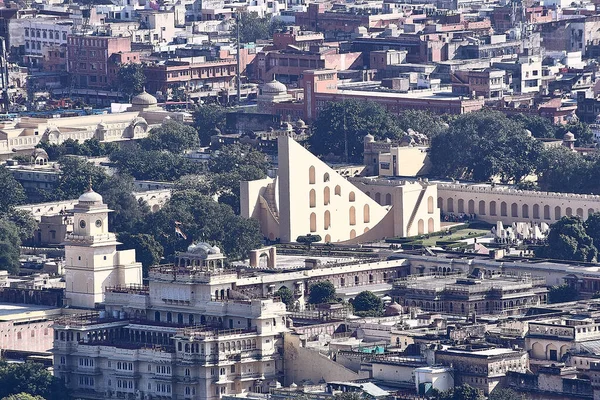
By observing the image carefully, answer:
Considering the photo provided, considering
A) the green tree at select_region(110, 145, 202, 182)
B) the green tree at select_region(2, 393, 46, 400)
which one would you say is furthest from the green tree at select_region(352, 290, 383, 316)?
the green tree at select_region(110, 145, 202, 182)

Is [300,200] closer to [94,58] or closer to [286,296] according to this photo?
[286,296]

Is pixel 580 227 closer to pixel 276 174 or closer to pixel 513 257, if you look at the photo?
pixel 513 257

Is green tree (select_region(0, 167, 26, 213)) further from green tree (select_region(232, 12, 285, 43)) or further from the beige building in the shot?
green tree (select_region(232, 12, 285, 43))

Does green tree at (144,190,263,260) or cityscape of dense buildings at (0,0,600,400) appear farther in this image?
green tree at (144,190,263,260)

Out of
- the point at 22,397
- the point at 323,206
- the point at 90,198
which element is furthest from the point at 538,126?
the point at 22,397

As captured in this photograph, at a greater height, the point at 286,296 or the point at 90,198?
the point at 90,198

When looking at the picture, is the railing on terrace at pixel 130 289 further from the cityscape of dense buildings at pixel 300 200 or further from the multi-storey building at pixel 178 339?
the cityscape of dense buildings at pixel 300 200
